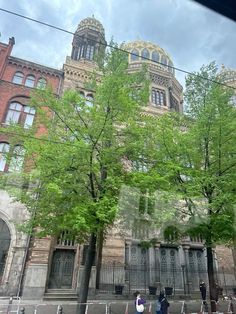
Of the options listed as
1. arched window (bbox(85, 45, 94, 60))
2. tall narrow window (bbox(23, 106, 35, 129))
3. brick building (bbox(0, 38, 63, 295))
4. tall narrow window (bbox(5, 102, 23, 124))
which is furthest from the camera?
arched window (bbox(85, 45, 94, 60))

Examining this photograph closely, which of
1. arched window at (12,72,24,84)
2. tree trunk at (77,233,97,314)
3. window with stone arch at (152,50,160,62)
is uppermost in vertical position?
window with stone arch at (152,50,160,62)

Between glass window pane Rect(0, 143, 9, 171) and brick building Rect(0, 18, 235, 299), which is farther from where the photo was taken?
glass window pane Rect(0, 143, 9, 171)

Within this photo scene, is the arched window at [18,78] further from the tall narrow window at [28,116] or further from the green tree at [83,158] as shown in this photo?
the green tree at [83,158]

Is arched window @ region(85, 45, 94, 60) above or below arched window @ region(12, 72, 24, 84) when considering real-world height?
above

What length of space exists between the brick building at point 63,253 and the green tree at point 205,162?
209cm

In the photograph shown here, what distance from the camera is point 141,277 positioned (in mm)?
16734

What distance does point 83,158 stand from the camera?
945 centimetres

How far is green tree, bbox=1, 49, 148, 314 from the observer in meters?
9.13

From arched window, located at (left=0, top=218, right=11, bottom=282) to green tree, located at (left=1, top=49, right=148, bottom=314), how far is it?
18.7ft

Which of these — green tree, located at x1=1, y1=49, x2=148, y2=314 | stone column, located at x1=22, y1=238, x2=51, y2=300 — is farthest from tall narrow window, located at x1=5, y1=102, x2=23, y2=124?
stone column, located at x1=22, y1=238, x2=51, y2=300

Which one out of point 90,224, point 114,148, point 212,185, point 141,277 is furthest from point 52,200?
point 141,277

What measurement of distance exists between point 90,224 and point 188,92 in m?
7.88

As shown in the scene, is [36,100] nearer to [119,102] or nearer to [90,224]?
[119,102]

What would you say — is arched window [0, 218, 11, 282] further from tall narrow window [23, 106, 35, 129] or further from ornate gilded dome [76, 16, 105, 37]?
ornate gilded dome [76, 16, 105, 37]
